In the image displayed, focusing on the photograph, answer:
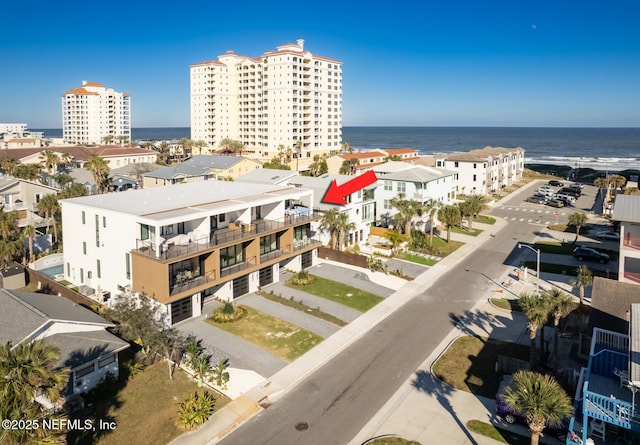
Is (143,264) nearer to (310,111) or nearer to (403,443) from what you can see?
(403,443)

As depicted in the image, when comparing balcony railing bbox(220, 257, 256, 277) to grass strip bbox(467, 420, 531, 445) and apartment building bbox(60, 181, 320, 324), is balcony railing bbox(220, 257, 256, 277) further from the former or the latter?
grass strip bbox(467, 420, 531, 445)

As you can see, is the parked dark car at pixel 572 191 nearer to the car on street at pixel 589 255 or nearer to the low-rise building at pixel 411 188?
the low-rise building at pixel 411 188

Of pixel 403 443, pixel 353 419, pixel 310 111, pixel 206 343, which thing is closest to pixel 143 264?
pixel 206 343

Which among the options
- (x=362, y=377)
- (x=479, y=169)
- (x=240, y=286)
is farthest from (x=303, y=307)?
(x=479, y=169)

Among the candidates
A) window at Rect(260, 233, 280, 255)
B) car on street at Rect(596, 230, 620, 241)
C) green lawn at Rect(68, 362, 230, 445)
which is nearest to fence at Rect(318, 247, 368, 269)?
window at Rect(260, 233, 280, 255)

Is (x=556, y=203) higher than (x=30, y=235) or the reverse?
higher

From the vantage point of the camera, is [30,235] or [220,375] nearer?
[220,375]

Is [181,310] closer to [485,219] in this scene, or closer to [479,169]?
[485,219]
